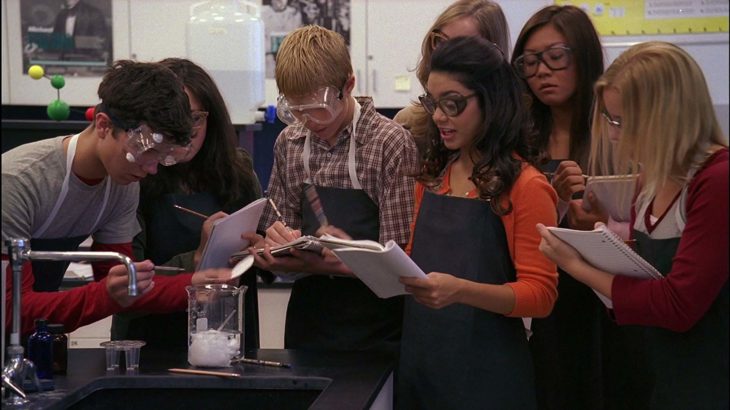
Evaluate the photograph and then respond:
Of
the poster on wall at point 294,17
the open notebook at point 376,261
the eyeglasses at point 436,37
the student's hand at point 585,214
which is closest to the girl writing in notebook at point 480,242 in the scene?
the open notebook at point 376,261

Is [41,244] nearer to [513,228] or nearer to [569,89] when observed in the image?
[513,228]

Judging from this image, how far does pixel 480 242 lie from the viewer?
1802mm

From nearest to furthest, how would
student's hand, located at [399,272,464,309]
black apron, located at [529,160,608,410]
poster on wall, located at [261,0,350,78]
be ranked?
student's hand, located at [399,272,464,309] < black apron, located at [529,160,608,410] < poster on wall, located at [261,0,350,78]

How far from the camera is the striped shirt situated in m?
2.02

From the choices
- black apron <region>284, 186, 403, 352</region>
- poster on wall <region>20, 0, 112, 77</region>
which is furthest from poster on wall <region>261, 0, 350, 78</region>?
black apron <region>284, 186, 403, 352</region>

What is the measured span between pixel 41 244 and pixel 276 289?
5.64ft

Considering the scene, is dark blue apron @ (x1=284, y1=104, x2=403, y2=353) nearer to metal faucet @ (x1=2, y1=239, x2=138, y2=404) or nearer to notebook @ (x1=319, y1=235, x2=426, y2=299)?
notebook @ (x1=319, y1=235, x2=426, y2=299)

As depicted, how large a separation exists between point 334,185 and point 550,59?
0.56 m

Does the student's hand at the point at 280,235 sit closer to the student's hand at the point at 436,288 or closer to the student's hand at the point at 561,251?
the student's hand at the point at 436,288

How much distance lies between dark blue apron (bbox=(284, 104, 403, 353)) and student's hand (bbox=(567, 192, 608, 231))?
16.9 inches

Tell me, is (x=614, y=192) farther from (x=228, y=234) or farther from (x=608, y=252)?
(x=228, y=234)

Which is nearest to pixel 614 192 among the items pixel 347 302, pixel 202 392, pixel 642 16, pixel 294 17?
pixel 347 302

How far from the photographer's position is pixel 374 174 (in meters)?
2.05

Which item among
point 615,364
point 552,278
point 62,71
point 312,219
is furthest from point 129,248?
point 62,71
